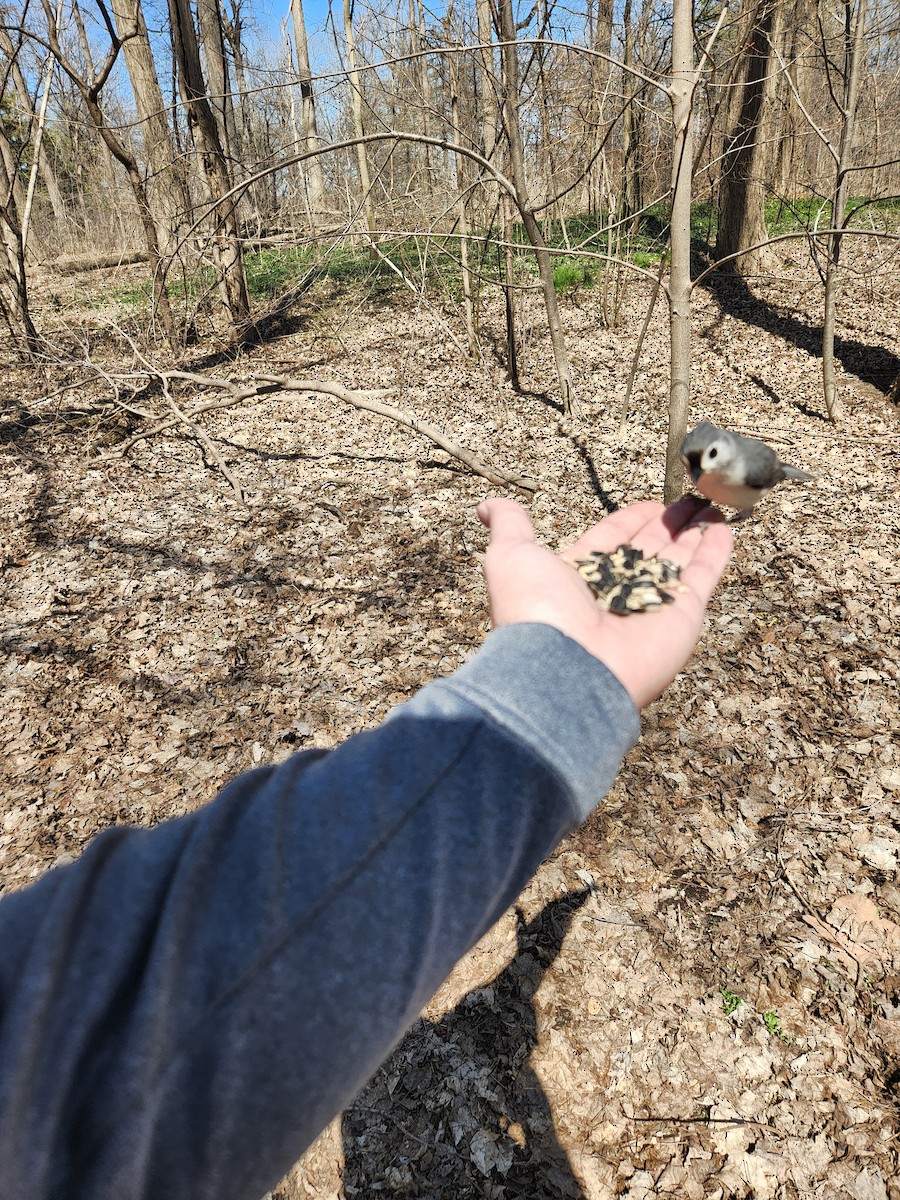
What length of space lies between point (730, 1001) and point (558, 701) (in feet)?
6.55

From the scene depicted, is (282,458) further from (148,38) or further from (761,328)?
(148,38)

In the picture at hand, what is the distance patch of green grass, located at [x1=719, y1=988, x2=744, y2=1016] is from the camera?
2252 mm

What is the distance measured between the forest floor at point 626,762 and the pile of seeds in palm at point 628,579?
4.61ft

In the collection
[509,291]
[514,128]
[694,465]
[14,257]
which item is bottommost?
[694,465]

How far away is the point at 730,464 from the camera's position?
6.18 ft

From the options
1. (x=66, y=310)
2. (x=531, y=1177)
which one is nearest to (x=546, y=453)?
(x=531, y=1177)

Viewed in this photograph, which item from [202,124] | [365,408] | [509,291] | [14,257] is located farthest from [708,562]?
[202,124]

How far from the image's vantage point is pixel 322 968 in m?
0.68

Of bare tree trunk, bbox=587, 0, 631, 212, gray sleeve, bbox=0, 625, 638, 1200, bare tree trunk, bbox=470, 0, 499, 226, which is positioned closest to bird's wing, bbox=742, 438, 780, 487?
gray sleeve, bbox=0, 625, 638, 1200

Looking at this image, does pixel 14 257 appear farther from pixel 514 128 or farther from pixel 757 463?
pixel 757 463

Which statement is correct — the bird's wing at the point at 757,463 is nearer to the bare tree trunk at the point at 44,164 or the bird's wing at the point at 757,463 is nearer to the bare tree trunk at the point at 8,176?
the bare tree trunk at the point at 44,164

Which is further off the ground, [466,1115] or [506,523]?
[506,523]

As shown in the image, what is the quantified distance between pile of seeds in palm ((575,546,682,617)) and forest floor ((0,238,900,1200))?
1.40 meters

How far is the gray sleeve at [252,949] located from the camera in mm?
626
